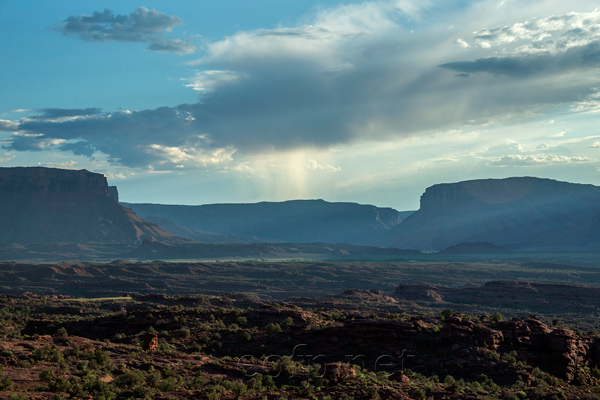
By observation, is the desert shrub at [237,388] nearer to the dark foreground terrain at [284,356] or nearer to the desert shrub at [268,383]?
the dark foreground terrain at [284,356]

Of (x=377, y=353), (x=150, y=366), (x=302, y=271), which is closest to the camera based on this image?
(x=150, y=366)

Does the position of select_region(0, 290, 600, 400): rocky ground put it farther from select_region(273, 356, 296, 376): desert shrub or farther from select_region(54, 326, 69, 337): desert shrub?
select_region(54, 326, 69, 337): desert shrub

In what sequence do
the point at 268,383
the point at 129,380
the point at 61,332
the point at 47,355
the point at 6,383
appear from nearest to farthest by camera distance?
the point at 6,383 → the point at 129,380 → the point at 47,355 → the point at 268,383 → the point at 61,332

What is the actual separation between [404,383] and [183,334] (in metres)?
14.6

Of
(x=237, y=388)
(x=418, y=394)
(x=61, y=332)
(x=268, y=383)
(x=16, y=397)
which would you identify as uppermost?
(x=16, y=397)

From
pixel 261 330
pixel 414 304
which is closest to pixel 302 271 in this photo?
pixel 414 304

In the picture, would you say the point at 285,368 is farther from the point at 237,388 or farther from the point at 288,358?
the point at 237,388

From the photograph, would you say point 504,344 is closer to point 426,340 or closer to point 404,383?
point 426,340

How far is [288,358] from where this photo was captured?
85.4 feet

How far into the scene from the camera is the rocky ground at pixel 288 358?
67.5ft

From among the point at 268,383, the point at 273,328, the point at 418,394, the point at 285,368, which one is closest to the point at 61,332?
the point at 273,328

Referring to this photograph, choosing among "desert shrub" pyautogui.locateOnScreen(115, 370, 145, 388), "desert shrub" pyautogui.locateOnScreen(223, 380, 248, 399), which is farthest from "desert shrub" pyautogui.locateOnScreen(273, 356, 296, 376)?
"desert shrub" pyautogui.locateOnScreen(115, 370, 145, 388)

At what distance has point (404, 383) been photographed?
23.8m

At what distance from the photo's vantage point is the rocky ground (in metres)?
20.6
